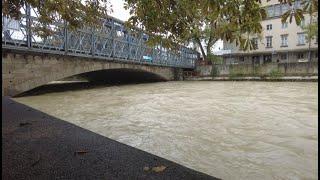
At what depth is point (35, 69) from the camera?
652 inches

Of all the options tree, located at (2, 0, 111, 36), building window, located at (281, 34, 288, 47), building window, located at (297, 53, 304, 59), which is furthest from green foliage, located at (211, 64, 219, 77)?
tree, located at (2, 0, 111, 36)

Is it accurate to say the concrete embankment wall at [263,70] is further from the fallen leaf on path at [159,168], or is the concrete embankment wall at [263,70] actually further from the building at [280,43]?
the fallen leaf on path at [159,168]

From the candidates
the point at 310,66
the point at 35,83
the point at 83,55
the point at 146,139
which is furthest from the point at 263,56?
the point at 146,139

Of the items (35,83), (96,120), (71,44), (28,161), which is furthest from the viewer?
(71,44)

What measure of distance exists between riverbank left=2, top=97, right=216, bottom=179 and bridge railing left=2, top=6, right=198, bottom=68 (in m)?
6.30

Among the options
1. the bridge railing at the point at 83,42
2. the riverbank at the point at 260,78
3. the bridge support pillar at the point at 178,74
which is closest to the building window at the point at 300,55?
the riverbank at the point at 260,78

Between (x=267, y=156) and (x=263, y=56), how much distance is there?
1763 inches

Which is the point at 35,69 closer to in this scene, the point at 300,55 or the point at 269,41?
the point at 300,55

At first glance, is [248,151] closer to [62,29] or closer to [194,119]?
[194,119]

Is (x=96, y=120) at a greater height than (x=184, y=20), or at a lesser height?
lesser

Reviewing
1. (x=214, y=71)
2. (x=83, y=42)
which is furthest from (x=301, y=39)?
(x=83, y=42)

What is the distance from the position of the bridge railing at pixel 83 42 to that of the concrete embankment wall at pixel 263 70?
21.9 feet

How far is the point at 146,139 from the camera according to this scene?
668 centimetres

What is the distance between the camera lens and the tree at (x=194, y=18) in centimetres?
313
